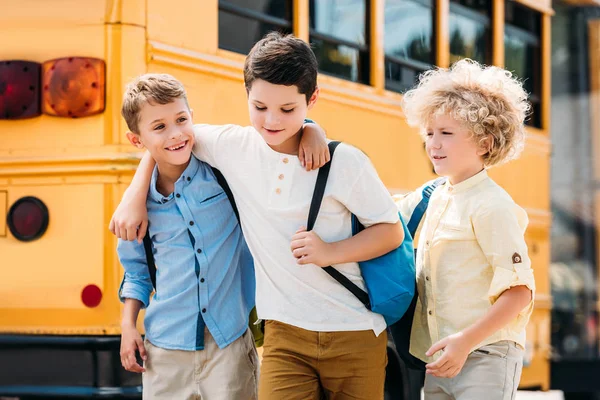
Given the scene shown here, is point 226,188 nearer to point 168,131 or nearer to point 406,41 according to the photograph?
point 168,131

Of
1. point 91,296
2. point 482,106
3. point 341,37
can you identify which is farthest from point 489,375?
point 341,37

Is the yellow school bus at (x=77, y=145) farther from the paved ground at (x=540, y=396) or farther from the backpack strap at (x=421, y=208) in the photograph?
the paved ground at (x=540, y=396)

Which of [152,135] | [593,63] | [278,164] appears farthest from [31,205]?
Answer: [593,63]

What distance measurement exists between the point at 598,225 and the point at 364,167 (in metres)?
4.14

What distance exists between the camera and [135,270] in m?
2.34

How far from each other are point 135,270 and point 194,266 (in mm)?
176

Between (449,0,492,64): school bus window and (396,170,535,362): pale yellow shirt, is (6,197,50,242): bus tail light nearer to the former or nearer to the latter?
(396,170,535,362): pale yellow shirt

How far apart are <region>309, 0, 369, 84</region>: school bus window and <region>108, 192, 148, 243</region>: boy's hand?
56.7 inches

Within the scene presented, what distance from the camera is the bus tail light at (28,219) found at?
2969mm

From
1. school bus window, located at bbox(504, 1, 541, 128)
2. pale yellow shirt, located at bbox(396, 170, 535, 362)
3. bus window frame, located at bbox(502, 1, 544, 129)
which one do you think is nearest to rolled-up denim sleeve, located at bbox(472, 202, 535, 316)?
pale yellow shirt, located at bbox(396, 170, 535, 362)

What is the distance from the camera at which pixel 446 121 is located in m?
2.17

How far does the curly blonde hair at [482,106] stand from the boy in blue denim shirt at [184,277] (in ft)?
1.76

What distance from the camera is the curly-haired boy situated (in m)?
2.04

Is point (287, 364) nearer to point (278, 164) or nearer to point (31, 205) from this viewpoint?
point (278, 164)
